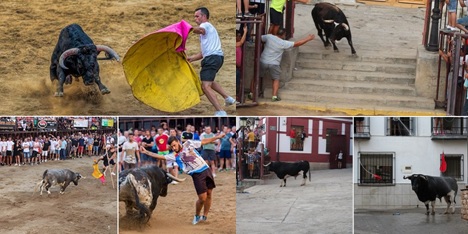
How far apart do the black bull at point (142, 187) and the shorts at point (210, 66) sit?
1107mm

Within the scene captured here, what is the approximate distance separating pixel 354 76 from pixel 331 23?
70 cm

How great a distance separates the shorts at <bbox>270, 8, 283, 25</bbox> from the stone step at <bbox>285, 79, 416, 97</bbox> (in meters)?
0.62

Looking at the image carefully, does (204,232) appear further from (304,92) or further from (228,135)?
(304,92)

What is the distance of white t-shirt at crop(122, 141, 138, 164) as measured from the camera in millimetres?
11688

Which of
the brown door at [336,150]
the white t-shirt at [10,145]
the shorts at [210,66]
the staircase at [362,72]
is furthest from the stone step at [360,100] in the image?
the white t-shirt at [10,145]

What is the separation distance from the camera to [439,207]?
11.6m

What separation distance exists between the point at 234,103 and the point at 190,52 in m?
1.23

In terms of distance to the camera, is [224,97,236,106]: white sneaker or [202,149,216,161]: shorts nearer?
[202,149,216,161]: shorts

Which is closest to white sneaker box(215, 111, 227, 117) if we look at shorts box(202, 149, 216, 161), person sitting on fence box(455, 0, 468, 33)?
shorts box(202, 149, 216, 161)

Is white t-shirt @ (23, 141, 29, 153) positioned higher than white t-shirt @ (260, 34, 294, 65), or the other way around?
white t-shirt @ (260, 34, 294, 65)

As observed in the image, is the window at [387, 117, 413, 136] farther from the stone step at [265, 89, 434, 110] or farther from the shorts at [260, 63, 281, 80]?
the shorts at [260, 63, 281, 80]

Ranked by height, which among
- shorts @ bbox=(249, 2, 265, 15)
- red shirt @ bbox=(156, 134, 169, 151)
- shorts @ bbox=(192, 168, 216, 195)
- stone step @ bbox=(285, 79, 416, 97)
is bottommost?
shorts @ bbox=(192, 168, 216, 195)

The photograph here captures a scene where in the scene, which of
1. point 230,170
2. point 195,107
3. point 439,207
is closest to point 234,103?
point 195,107

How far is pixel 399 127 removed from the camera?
1166cm
